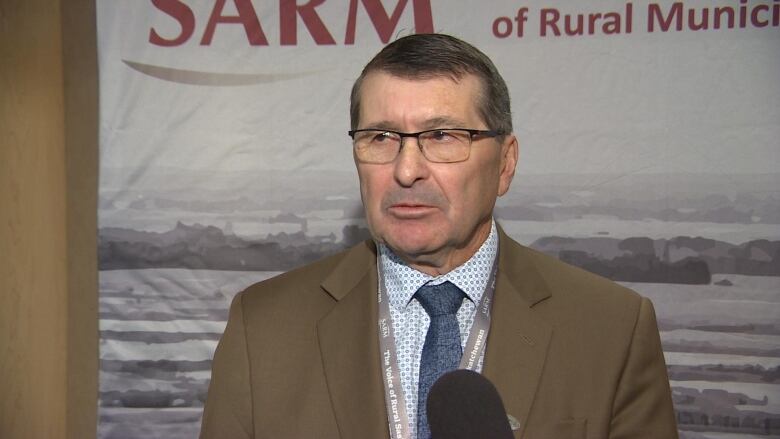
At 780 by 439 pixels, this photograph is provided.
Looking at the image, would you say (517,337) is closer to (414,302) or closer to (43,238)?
(414,302)

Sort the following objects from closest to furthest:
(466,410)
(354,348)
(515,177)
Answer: (466,410), (354,348), (515,177)

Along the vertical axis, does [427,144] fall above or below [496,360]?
above

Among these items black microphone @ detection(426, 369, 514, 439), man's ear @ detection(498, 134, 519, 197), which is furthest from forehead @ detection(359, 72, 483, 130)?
black microphone @ detection(426, 369, 514, 439)

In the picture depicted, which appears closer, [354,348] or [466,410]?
[466,410]

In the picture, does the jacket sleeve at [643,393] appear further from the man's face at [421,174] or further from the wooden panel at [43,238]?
the wooden panel at [43,238]

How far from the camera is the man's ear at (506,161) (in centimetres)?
133

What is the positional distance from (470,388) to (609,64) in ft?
4.75

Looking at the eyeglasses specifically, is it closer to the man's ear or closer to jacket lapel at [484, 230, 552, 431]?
the man's ear

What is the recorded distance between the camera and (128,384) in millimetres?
2322

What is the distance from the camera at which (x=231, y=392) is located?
1312 mm

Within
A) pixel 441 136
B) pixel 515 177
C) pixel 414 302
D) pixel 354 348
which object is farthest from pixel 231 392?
pixel 515 177

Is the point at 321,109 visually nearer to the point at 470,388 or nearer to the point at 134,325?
the point at 134,325

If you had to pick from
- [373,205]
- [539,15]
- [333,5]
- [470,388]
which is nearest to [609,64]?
[539,15]

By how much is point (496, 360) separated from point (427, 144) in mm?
366
